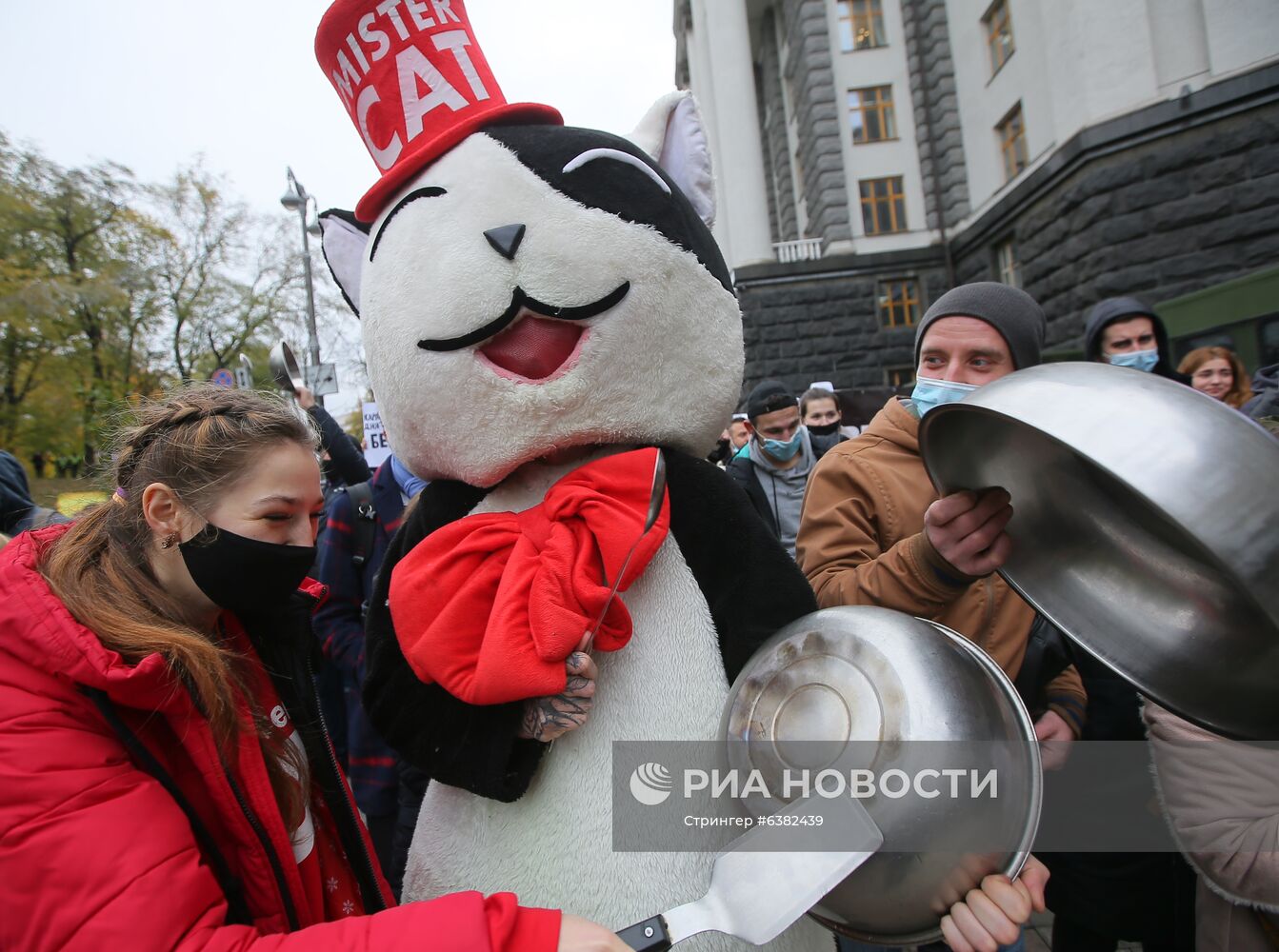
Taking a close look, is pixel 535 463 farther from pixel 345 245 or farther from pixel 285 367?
pixel 285 367

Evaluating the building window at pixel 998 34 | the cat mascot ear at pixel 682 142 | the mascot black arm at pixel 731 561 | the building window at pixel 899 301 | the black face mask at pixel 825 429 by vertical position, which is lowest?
the mascot black arm at pixel 731 561

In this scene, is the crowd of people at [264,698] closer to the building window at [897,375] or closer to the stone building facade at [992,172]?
the stone building facade at [992,172]

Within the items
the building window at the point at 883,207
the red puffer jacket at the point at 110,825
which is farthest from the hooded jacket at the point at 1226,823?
the building window at the point at 883,207

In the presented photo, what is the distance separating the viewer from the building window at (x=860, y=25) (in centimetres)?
1587

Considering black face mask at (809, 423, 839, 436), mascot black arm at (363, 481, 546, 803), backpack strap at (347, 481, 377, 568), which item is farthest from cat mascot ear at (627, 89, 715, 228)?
black face mask at (809, 423, 839, 436)

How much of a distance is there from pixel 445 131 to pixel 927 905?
1.69 metres

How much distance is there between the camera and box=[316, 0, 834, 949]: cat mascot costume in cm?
135

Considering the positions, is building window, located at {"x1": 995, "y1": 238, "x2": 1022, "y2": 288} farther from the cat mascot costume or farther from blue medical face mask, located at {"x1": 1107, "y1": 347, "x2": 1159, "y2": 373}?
the cat mascot costume

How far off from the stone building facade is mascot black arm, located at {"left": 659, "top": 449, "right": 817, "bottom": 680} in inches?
212

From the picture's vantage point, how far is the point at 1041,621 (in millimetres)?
1982

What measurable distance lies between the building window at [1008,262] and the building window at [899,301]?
5.92 feet

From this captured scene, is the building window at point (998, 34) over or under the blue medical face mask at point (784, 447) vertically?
over

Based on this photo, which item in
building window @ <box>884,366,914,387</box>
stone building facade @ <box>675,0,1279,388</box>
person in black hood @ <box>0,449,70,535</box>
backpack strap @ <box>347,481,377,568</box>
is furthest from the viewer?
building window @ <box>884,366,914,387</box>

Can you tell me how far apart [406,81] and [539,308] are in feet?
2.11
